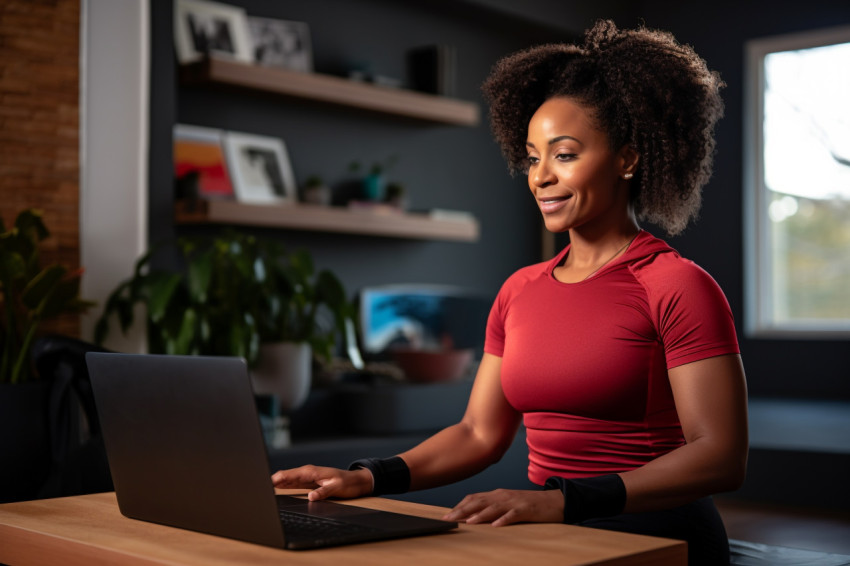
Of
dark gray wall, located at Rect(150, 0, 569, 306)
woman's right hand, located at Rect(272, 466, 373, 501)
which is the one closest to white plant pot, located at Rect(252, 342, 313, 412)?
dark gray wall, located at Rect(150, 0, 569, 306)

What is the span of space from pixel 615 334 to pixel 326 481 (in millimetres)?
471

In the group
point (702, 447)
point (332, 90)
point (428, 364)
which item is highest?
point (332, 90)

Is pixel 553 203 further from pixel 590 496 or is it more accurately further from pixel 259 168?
pixel 259 168

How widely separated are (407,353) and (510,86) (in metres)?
2.60

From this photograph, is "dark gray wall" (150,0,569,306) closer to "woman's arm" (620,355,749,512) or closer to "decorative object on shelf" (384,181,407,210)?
"decorative object on shelf" (384,181,407,210)

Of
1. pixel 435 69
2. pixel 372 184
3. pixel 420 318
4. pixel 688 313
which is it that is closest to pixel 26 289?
pixel 688 313

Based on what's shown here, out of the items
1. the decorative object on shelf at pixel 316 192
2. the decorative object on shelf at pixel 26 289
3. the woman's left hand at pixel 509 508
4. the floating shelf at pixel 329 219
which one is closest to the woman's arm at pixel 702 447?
the woman's left hand at pixel 509 508

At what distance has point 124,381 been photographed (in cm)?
115

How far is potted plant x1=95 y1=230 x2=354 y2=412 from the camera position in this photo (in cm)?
315

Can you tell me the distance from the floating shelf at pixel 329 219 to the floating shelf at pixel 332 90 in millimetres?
473

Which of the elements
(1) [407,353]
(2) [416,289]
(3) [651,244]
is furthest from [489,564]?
(2) [416,289]

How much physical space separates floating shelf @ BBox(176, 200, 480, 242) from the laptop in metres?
2.57

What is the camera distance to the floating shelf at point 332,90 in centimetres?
386

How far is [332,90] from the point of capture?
428 cm
